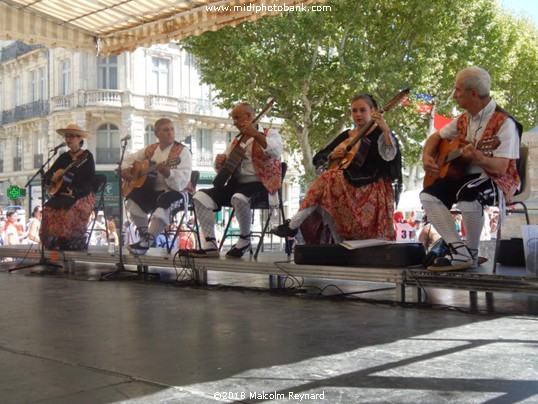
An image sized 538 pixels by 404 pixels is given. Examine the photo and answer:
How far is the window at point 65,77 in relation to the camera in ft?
114

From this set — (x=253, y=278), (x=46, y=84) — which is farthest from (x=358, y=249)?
(x=46, y=84)

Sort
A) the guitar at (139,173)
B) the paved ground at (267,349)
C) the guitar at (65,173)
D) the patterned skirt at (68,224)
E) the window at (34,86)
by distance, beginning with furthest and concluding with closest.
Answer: the window at (34,86)
the patterned skirt at (68,224)
the guitar at (65,173)
the guitar at (139,173)
the paved ground at (267,349)

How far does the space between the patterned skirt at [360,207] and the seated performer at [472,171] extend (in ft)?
1.53

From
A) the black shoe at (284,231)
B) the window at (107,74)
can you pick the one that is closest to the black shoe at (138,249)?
the black shoe at (284,231)

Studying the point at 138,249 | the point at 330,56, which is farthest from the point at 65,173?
the point at 330,56

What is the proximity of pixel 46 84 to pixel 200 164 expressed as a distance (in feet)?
29.2

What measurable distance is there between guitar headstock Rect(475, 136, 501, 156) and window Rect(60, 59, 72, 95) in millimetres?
31981

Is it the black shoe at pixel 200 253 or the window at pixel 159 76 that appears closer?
the black shoe at pixel 200 253

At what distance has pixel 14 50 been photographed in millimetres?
38938

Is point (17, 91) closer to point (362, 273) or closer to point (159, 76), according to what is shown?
point (159, 76)

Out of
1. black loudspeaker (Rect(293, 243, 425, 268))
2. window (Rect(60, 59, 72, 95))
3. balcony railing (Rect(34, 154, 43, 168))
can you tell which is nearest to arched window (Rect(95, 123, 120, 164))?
window (Rect(60, 59, 72, 95))

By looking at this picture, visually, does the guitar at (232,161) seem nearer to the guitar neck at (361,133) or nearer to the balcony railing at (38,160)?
the guitar neck at (361,133)

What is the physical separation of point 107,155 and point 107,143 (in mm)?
618

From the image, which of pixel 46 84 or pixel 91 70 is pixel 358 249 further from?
pixel 46 84
